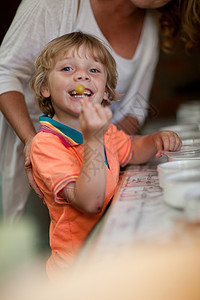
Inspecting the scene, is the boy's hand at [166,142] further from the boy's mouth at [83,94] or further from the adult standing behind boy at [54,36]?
the boy's mouth at [83,94]

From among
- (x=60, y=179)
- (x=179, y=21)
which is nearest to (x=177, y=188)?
(x=60, y=179)

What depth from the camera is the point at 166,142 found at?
1.81 feet

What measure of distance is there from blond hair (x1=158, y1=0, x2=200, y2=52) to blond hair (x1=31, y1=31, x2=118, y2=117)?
23 cm

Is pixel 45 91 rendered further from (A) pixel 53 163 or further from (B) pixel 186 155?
(B) pixel 186 155

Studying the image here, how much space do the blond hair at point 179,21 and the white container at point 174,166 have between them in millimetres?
310

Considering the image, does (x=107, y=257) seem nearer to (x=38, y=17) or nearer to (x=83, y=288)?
(x=83, y=288)

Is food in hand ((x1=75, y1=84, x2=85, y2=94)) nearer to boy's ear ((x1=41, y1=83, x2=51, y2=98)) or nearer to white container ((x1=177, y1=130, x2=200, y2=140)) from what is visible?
boy's ear ((x1=41, y1=83, x2=51, y2=98))

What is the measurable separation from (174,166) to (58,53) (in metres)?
0.19

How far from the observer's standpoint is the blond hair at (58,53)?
0.39m

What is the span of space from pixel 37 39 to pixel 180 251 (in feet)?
0.97

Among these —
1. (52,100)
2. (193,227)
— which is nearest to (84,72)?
(52,100)

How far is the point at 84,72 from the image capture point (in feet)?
1.27

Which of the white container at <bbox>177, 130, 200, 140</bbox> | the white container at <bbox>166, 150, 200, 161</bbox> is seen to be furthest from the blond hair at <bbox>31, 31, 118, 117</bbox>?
the white container at <bbox>177, 130, 200, 140</bbox>

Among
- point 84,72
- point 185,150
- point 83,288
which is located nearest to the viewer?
point 83,288
